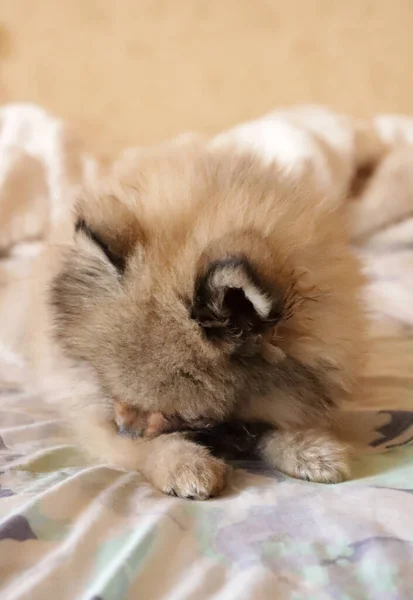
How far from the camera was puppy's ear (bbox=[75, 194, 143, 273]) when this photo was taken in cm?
100

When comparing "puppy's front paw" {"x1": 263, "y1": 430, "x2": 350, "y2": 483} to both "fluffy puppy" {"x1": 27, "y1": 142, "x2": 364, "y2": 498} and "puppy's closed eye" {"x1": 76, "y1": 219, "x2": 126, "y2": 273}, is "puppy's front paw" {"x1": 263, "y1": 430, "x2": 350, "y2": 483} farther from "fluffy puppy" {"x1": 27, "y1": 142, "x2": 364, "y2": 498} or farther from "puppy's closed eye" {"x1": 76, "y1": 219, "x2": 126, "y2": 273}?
"puppy's closed eye" {"x1": 76, "y1": 219, "x2": 126, "y2": 273}

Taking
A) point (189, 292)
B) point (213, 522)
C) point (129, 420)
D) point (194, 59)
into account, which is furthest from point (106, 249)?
point (194, 59)

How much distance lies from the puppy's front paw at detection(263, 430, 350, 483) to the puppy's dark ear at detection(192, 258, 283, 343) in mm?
242

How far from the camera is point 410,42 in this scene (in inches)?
121

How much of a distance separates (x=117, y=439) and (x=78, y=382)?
133 millimetres

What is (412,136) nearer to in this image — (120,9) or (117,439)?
(120,9)

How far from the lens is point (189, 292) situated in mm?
943

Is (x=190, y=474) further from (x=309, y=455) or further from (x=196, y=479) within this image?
(x=309, y=455)

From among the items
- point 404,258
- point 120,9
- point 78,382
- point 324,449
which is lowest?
point 324,449

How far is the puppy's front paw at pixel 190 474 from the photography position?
0.94m

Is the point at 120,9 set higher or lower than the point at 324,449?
higher

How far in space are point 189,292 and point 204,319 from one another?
2.0 inches

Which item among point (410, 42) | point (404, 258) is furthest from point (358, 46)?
point (404, 258)

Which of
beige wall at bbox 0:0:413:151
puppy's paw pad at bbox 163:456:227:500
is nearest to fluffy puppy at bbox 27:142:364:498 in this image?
puppy's paw pad at bbox 163:456:227:500
